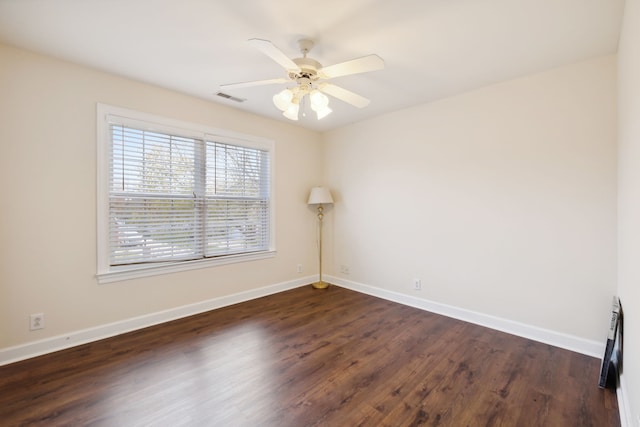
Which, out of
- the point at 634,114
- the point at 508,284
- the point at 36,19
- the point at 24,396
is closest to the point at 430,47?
the point at 634,114

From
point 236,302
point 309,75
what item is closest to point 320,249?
point 236,302

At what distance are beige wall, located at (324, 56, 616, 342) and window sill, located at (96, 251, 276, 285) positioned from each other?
175 cm

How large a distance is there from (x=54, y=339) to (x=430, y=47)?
13.0 ft

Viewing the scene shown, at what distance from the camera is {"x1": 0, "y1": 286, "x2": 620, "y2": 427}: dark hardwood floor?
1.70 meters

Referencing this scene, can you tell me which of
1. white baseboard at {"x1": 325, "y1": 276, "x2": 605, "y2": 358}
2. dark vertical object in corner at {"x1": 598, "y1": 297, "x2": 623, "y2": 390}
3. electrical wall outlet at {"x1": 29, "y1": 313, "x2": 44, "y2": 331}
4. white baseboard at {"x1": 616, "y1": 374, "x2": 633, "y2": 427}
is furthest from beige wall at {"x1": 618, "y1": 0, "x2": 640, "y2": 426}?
electrical wall outlet at {"x1": 29, "y1": 313, "x2": 44, "y2": 331}

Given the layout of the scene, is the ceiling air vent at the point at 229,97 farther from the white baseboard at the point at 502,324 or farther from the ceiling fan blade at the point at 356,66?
the white baseboard at the point at 502,324

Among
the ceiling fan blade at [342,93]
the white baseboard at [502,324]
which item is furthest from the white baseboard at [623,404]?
the ceiling fan blade at [342,93]

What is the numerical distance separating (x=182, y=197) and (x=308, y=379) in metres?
2.29

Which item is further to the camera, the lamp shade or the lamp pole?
the lamp pole

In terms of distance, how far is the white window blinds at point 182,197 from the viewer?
2.79 meters

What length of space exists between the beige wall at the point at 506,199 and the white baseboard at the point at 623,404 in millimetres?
625

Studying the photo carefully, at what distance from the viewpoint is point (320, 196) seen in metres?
4.22

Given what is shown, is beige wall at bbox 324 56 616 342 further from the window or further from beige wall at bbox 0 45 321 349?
beige wall at bbox 0 45 321 349

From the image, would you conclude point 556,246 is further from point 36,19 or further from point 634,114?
point 36,19
